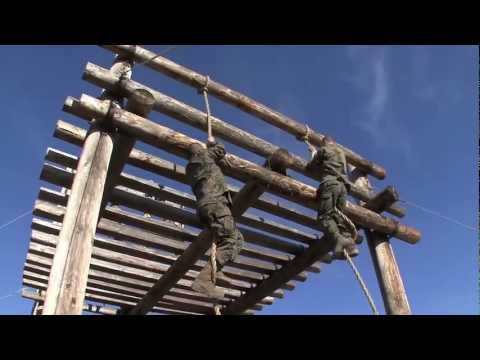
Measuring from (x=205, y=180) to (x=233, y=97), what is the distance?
88.1 inches

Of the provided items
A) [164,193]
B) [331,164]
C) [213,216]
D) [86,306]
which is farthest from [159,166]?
[86,306]

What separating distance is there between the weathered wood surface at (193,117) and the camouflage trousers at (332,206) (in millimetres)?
512

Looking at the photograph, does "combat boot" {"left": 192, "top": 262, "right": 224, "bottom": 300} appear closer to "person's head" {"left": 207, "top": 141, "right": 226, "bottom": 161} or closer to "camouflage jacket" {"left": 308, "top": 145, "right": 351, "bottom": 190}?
"person's head" {"left": 207, "top": 141, "right": 226, "bottom": 161}

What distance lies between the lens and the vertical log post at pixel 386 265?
16.4ft

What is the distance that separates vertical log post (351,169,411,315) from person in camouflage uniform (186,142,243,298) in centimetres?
267

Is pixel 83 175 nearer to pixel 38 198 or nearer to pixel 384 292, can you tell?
pixel 38 198

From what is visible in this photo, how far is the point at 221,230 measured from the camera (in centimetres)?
325

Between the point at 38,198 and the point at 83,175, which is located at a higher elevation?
the point at 38,198

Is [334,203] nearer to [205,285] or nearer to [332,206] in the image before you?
[332,206]
